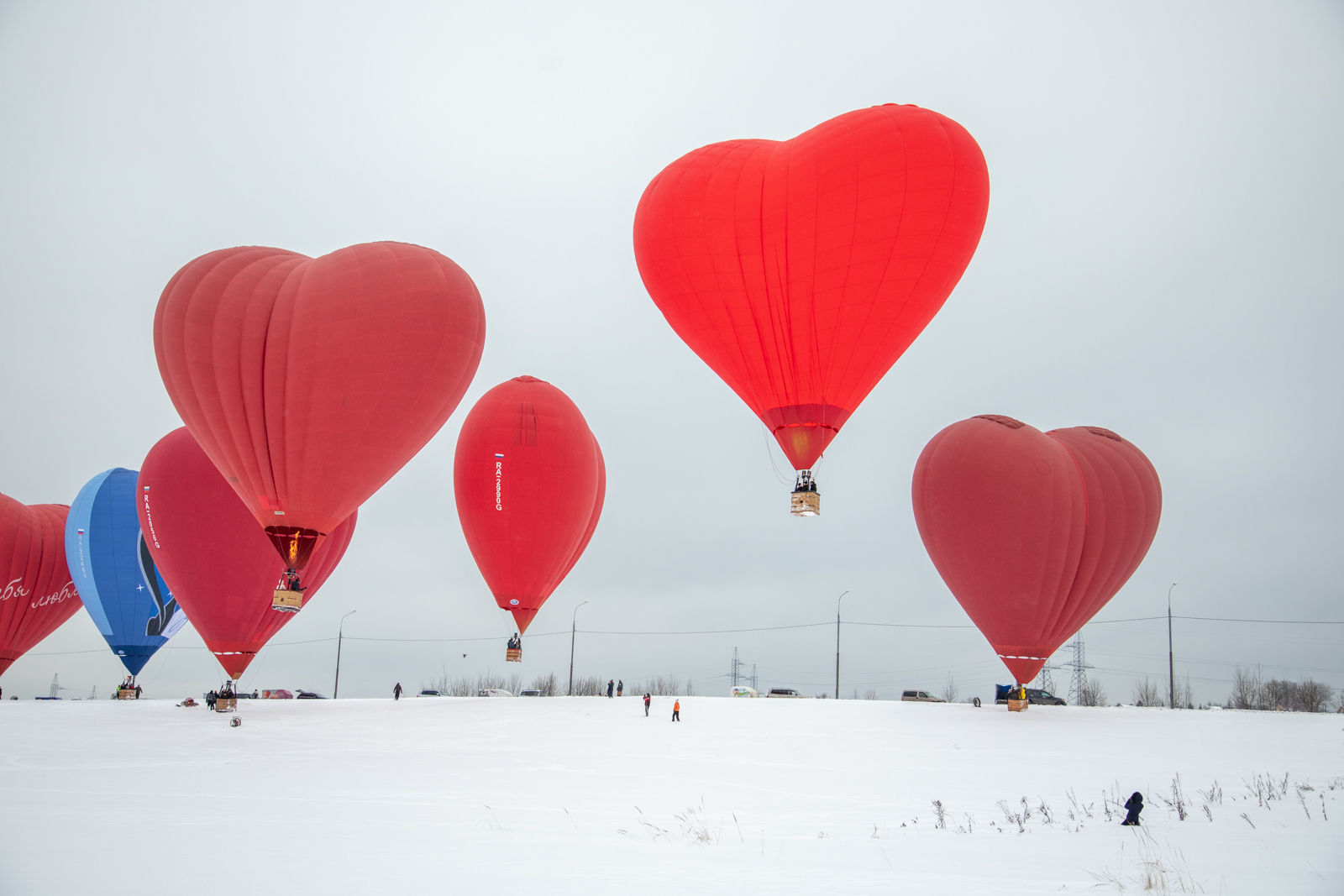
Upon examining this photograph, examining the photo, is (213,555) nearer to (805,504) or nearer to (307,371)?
(307,371)

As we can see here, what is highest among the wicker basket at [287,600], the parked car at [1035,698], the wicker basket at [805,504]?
the wicker basket at [805,504]

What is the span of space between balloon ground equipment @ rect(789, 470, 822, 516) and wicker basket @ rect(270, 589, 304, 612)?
1206 cm

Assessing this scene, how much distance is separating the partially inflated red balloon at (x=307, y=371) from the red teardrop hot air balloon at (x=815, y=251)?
6.51 m

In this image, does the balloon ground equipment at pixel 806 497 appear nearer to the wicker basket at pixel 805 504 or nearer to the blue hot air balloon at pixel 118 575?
the wicker basket at pixel 805 504

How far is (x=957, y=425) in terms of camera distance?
29.7 m

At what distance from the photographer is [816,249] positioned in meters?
19.3

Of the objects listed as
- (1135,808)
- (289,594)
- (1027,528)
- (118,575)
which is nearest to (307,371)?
(289,594)

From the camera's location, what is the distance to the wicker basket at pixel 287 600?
22.2 metres

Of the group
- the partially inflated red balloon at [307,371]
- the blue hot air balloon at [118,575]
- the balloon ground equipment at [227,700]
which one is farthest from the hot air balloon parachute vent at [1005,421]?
the blue hot air balloon at [118,575]

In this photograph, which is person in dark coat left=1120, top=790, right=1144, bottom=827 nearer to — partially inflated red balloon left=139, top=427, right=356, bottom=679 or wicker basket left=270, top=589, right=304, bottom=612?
wicker basket left=270, top=589, right=304, bottom=612

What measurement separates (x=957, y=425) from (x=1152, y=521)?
21.9 ft

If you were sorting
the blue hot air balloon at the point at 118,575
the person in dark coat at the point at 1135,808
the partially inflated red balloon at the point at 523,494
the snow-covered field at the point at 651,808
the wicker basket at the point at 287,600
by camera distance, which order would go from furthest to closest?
the blue hot air balloon at the point at 118,575 → the partially inflated red balloon at the point at 523,494 → the wicker basket at the point at 287,600 → the person in dark coat at the point at 1135,808 → the snow-covered field at the point at 651,808

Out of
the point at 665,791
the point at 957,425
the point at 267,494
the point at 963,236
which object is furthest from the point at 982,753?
the point at 267,494

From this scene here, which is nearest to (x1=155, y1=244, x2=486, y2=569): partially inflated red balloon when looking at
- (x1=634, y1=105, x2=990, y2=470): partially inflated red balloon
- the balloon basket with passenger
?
the balloon basket with passenger
